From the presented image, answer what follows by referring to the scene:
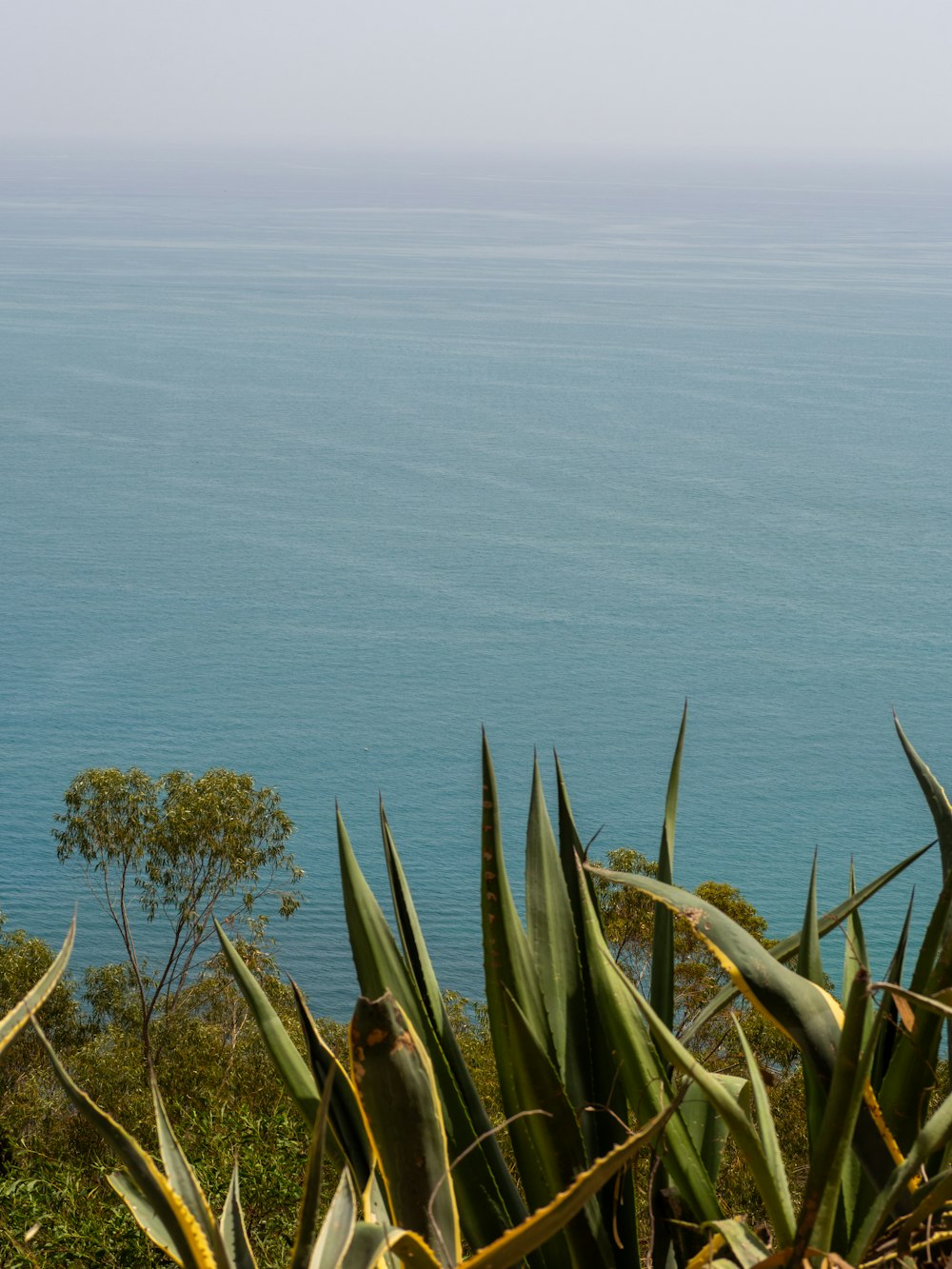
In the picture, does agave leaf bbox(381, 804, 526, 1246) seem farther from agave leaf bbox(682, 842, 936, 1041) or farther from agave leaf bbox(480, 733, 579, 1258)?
agave leaf bbox(682, 842, 936, 1041)

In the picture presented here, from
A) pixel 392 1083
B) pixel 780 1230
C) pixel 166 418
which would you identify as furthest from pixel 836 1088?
pixel 166 418

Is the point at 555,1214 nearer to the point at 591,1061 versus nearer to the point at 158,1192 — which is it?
the point at 158,1192

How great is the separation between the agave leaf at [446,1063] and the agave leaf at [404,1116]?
18cm

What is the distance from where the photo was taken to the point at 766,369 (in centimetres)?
7044

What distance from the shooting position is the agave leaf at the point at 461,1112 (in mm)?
1332

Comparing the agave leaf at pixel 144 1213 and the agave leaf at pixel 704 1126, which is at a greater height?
the agave leaf at pixel 144 1213

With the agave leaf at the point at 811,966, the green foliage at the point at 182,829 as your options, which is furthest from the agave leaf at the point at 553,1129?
the green foliage at the point at 182,829

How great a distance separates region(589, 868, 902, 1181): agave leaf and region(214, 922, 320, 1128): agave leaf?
416 mm

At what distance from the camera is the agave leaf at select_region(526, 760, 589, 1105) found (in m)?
1.42

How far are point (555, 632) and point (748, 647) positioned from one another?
19.4 ft

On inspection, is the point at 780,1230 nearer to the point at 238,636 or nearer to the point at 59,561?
the point at 238,636

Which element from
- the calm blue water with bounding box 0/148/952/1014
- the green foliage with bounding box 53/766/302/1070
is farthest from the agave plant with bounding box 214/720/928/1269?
the calm blue water with bounding box 0/148/952/1014

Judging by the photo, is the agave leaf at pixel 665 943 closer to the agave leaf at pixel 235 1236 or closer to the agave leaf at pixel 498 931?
the agave leaf at pixel 498 931

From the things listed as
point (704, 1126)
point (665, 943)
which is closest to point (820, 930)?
point (665, 943)
